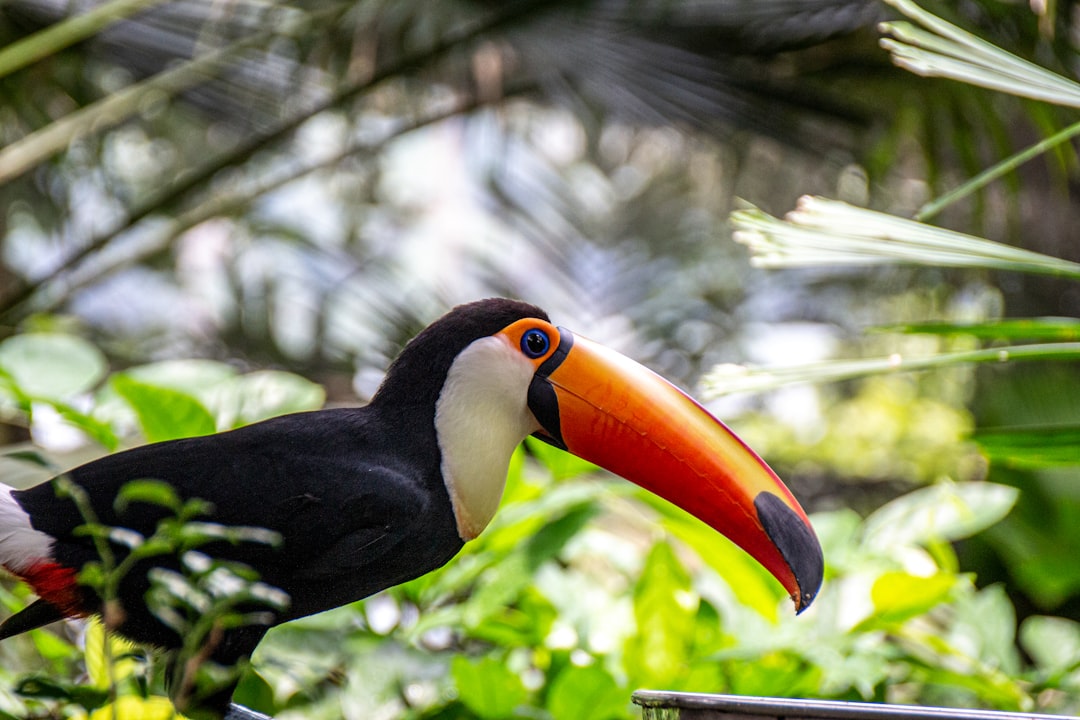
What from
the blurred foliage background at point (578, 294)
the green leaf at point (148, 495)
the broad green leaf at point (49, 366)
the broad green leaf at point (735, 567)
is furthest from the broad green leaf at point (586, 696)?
the broad green leaf at point (49, 366)

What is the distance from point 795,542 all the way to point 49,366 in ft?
3.36

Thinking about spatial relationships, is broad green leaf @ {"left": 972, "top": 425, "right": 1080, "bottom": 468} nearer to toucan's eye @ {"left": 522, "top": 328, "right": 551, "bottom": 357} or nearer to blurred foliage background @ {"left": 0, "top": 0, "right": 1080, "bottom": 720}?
blurred foliage background @ {"left": 0, "top": 0, "right": 1080, "bottom": 720}

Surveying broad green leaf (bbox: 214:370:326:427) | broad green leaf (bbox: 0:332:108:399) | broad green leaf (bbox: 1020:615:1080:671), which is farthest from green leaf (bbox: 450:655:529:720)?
broad green leaf (bbox: 1020:615:1080:671)

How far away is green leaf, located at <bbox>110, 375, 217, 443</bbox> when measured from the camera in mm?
1207

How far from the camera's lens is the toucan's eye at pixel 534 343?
0.91 meters

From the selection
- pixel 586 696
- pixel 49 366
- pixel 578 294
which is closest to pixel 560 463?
pixel 586 696

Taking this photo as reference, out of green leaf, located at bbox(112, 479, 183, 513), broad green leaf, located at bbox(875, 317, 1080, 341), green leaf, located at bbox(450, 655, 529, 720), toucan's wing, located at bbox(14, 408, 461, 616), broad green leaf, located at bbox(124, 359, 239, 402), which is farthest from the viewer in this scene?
broad green leaf, located at bbox(124, 359, 239, 402)

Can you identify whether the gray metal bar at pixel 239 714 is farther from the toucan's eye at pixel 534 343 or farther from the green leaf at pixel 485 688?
the toucan's eye at pixel 534 343

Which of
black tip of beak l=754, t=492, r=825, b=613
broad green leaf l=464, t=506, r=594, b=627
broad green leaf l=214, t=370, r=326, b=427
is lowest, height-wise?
broad green leaf l=464, t=506, r=594, b=627

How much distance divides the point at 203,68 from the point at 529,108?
3.70 feet

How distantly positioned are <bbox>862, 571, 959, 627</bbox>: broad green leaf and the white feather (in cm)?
100

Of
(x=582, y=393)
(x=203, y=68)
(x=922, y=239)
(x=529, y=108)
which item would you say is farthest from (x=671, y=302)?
(x=582, y=393)

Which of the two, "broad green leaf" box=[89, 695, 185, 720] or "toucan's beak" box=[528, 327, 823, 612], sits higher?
"toucan's beak" box=[528, 327, 823, 612]

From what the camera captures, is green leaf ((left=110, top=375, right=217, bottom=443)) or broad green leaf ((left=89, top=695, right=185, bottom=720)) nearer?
broad green leaf ((left=89, top=695, right=185, bottom=720))
